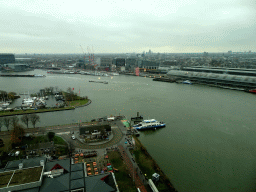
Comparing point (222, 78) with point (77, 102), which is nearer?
point (77, 102)

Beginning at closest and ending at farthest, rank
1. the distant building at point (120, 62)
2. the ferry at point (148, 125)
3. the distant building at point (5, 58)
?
the ferry at point (148, 125) < the distant building at point (120, 62) < the distant building at point (5, 58)

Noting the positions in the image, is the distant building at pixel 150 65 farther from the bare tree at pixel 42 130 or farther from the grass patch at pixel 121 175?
the grass patch at pixel 121 175

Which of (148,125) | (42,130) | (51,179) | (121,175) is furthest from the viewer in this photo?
(148,125)

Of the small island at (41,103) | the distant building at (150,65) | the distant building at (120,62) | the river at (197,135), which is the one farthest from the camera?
the distant building at (120,62)

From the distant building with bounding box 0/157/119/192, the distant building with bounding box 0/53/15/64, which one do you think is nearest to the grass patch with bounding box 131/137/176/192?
the distant building with bounding box 0/157/119/192

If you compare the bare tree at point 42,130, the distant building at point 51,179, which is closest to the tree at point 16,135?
the bare tree at point 42,130

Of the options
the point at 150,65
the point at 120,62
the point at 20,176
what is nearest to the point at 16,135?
the point at 20,176

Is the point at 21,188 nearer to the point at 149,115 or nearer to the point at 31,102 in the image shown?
the point at 149,115

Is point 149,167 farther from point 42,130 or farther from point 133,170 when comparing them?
point 42,130
